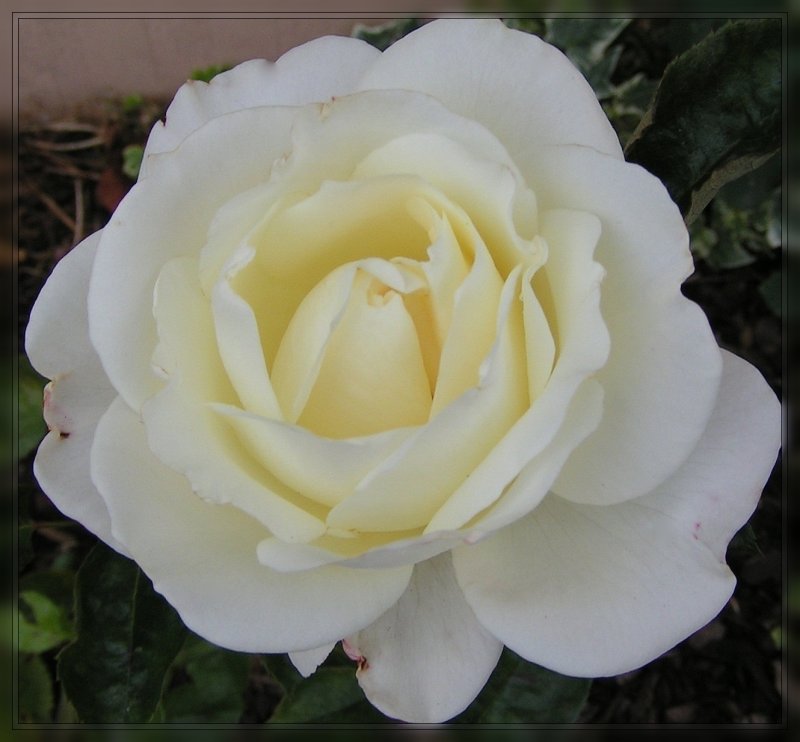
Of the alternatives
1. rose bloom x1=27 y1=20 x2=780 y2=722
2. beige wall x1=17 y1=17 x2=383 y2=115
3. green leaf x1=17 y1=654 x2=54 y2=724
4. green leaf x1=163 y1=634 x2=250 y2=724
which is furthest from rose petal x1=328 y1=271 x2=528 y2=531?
beige wall x1=17 y1=17 x2=383 y2=115

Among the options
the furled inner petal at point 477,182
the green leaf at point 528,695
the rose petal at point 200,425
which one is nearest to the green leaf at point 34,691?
the green leaf at point 528,695

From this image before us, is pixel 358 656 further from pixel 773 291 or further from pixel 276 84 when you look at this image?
pixel 773 291

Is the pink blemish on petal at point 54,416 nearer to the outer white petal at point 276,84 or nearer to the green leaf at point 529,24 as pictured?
the outer white petal at point 276,84

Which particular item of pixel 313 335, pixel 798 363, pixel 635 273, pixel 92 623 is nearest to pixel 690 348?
pixel 635 273

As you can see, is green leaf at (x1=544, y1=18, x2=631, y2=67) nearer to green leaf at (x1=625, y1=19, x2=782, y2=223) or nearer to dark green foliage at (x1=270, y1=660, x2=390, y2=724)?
green leaf at (x1=625, y1=19, x2=782, y2=223)

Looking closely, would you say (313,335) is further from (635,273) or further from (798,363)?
(798,363)
